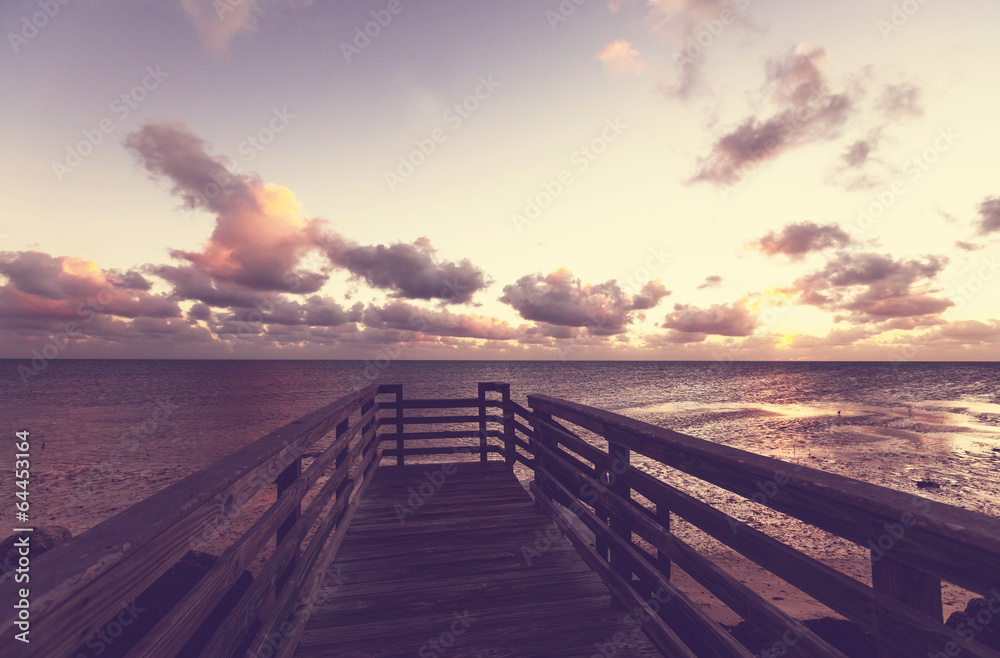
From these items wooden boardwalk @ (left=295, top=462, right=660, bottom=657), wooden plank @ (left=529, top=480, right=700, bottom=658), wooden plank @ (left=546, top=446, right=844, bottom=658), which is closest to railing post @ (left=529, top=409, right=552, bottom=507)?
wooden boardwalk @ (left=295, top=462, right=660, bottom=657)

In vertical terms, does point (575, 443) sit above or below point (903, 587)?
below

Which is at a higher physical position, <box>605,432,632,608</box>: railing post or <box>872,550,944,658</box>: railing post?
<box>872,550,944,658</box>: railing post

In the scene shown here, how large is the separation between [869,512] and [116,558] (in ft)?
6.62

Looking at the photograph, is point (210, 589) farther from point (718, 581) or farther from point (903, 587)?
point (903, 587)

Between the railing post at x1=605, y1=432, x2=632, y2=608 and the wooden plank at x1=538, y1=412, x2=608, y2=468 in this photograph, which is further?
the wooden plank at x1=538, y1=412, x2=608, y2=468

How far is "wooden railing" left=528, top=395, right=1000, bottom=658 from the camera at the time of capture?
3.72ft

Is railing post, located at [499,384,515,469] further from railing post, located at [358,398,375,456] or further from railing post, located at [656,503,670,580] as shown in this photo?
railing post, located at [656,503,670,580]

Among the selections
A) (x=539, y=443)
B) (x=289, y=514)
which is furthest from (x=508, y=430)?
(x=289, y=514)

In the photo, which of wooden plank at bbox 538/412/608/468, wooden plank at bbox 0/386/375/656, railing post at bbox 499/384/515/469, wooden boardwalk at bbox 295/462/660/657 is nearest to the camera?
wooden plank at bbox 0/386/375/656

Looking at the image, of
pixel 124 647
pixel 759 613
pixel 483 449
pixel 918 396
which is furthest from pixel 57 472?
pixel 918 396

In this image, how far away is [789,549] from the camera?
1.59 m

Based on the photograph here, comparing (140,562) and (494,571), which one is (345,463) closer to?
(494,571)

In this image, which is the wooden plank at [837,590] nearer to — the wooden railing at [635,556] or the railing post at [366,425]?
the wooden railing at [635,556]

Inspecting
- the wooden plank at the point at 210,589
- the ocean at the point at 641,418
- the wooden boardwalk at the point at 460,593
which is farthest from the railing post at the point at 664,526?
the ocean at the point at 641,418
